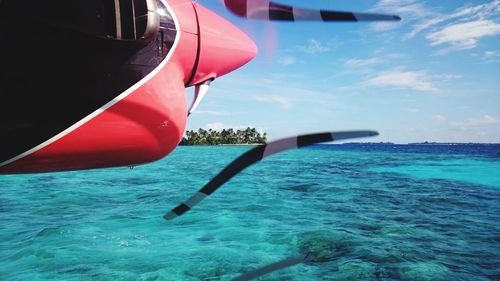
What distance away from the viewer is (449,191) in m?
20.7

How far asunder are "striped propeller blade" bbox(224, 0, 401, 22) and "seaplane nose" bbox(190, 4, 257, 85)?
239 millimetres

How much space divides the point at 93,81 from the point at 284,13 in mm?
1670

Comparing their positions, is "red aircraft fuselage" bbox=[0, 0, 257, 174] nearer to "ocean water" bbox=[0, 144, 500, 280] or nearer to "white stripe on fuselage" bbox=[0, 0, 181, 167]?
"white stripe on fuselage" bbox=[0, 0, 181, 167]

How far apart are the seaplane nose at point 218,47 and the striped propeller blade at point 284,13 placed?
24 centimetres

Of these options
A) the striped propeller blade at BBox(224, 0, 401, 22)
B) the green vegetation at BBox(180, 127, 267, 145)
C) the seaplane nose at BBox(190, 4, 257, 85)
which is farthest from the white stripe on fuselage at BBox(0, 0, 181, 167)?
the green vegetation at BBox(180, 127, 267, 145)

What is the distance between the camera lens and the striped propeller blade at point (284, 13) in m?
2.80

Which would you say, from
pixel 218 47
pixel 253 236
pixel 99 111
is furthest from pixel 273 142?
pixel 253 236

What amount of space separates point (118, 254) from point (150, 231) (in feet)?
8.83

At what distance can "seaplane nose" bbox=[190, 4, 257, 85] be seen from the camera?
296 cm

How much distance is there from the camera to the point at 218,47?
3098 mm

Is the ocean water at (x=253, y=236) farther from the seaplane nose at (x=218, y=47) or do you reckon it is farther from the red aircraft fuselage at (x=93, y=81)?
the red aircraft fuselage at (x=93, y=81)

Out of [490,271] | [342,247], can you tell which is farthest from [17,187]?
[490,271]

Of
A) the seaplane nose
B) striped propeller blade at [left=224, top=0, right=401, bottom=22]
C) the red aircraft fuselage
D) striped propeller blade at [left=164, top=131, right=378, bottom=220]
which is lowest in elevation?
striped propeller blade at [left=164, top=131, right=378, bottom=220]

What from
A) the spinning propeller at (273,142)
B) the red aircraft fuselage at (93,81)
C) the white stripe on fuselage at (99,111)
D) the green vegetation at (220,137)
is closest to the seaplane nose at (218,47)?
the red aircraft fuselage at (93,81)
